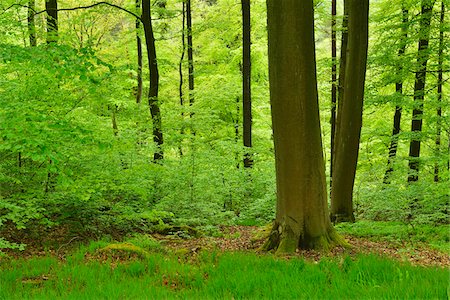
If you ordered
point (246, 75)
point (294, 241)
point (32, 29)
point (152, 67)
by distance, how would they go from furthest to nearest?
point (246, 75), point (152, 67), point (32, 29), point (294, 241)

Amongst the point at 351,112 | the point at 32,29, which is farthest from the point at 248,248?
the point at 32,29

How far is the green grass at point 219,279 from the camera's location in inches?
152

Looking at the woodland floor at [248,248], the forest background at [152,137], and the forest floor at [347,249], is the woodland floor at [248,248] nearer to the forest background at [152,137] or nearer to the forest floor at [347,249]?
the forest floor at [347,249]

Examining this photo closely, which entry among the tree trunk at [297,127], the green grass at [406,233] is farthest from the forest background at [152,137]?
the tree trunk at [297,127]

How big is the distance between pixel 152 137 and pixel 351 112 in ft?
21.3

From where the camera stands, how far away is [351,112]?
32.1 feet

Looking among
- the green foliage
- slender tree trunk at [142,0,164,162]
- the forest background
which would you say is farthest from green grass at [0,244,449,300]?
slender tree trunk at [142,0,164,162]

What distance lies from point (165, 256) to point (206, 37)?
16718 millimetres

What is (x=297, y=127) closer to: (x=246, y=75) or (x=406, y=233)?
(x=406, y=233)

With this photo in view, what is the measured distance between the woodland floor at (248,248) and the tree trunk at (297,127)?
38cm

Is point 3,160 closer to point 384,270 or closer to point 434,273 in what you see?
point 384,270

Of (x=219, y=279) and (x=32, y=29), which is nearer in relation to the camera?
(x=219, y=279)

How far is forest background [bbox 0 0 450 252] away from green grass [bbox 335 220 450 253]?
1.18ft

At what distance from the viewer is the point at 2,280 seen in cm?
465
